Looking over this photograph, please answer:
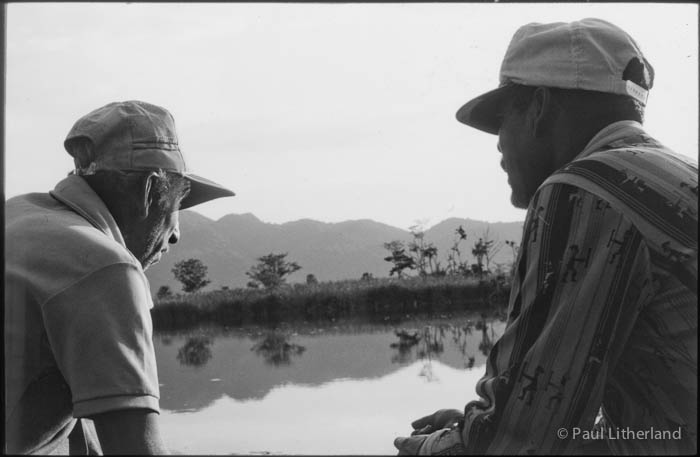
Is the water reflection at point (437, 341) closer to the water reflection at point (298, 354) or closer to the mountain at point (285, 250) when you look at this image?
the water reflection at point (298, 354)

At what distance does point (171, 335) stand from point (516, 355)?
51.5 ft

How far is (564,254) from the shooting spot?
1091 millimetres

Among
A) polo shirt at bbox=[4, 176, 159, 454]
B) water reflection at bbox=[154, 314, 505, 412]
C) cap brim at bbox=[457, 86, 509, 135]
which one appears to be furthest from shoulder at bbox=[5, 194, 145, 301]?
water reflection at bbox=[154, 314, 505, 412]

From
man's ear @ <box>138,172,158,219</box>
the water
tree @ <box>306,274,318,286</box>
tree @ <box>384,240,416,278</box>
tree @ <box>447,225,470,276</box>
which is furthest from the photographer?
tree @ <box>384,240,416,278</box>

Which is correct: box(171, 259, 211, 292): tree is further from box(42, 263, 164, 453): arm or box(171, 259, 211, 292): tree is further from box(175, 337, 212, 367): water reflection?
box(42, 263, 164, 453): arm

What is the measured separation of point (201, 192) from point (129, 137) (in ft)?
0.99

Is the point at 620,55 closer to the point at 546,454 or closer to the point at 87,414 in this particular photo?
the point at 546,454

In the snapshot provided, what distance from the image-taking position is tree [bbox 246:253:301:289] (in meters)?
14.6

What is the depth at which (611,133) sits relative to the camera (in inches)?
48.9

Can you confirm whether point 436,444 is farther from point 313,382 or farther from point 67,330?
point 313,382

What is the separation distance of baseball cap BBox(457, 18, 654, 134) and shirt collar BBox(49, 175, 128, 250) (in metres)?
0.74

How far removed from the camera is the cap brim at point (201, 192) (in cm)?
171

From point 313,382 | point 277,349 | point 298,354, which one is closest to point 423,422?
point 313,382

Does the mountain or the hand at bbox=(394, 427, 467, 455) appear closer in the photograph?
the hand at bbox=(394, 427, 467, 455)
